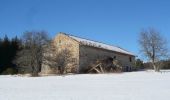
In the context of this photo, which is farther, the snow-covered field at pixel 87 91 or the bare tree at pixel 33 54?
the bare tree at pixel 33 54

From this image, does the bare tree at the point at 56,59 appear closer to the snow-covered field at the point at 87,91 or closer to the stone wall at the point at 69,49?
the stone wall at the point at 69,49

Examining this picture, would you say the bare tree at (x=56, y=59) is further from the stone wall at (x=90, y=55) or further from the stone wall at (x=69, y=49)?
the stone wall at (x=90, y=55)

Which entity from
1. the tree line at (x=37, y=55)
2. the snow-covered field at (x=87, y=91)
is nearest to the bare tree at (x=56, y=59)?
the tree line at (x=37, y=55)

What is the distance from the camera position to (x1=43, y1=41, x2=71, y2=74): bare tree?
51.9m

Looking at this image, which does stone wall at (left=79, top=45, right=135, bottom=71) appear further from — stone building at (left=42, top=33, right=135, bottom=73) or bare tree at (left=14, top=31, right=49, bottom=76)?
bare tree at (left=14, top=31, right=49, bottom=76)

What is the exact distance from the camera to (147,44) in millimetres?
64438

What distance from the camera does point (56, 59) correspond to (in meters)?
52.8

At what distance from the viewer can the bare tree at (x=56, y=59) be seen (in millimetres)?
51906

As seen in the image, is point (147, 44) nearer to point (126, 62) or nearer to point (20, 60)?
point (126, 62)

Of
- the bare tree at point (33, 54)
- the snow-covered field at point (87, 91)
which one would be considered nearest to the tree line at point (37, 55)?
the bare tree at point (33, 54)

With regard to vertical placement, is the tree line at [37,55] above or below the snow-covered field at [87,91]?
above

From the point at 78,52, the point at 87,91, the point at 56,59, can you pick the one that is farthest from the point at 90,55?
the point at 87,91

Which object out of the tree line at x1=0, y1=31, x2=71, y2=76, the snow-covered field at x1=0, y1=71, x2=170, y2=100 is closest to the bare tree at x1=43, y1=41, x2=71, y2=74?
the tree line at x1=0, y1=31, x2=71, y2=76

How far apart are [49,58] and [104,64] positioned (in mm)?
10708
